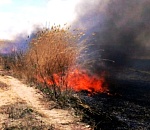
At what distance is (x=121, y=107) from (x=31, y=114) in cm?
344

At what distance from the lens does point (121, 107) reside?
10.5 m

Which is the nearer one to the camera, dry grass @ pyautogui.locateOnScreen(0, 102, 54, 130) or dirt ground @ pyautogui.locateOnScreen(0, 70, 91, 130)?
dry grass @ pyautogui.locateOnScreen(0, 102, 54, 130)

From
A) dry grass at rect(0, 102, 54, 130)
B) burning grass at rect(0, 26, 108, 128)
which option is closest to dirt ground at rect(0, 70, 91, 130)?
dry grass at rect(0, 102, 54, 130)

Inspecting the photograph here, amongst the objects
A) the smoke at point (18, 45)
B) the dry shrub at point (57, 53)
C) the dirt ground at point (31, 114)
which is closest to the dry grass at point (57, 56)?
the dry shrub at point (57, 53)

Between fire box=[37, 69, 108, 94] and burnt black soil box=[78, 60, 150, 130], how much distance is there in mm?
557

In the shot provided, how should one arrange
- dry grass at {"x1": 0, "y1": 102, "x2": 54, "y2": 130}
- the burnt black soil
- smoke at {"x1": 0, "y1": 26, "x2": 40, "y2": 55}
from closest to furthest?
dry grass at {"x1": 0, "y1": 102, "x2": 54, "y2": 130}
the burnt black soil
smoke at {"x1": 0, "y1": 26, "x2": 40, "y2": 55}

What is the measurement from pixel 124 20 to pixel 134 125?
70.7ft

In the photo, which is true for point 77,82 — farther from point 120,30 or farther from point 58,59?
point 120,30

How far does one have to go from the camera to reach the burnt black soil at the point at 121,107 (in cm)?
871

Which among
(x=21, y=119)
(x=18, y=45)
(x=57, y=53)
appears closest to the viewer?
(x=21, y=119)

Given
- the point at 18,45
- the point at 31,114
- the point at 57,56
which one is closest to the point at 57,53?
the point at 57,56

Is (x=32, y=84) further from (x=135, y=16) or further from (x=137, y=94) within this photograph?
(x=135, y=16)

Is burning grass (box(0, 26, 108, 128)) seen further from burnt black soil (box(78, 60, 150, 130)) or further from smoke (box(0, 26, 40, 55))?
smoke (box(0, 26, 40, 55))

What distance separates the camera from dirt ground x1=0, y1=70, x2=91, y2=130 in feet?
24.9
